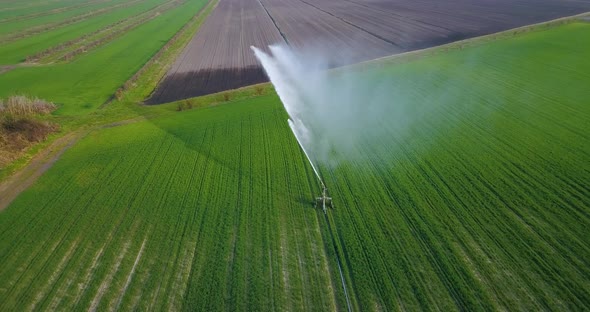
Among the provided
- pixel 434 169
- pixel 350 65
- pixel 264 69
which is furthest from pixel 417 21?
pixel 434 169

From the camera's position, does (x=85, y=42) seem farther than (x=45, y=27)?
No

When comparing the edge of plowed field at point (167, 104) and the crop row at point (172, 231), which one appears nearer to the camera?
the crop row at point (172, 231)

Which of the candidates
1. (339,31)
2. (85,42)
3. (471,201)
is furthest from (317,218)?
(85,42)

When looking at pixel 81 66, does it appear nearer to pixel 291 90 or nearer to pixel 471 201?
pixel 291 90

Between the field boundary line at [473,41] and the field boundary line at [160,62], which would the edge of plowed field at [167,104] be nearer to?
the field boundary line at [473,41]

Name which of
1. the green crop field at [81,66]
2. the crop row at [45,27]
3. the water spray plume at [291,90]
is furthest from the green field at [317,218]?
the crop row at [45,27]
